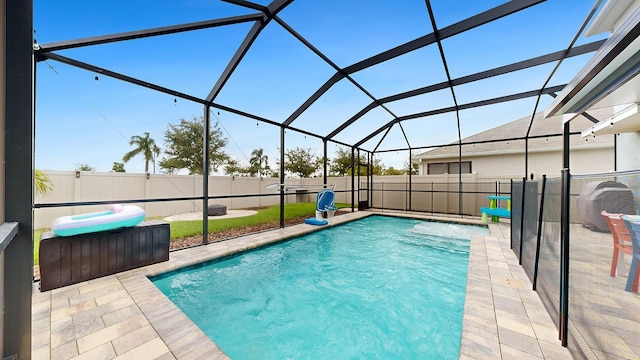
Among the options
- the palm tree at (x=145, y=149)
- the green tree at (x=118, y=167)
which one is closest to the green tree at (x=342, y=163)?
the palm tree at (x=145, y=149)

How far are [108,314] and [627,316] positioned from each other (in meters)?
4.00

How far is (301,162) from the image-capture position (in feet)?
68.7

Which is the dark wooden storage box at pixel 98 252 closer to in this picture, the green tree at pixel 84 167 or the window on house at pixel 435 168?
the green tree at pixel 84 167

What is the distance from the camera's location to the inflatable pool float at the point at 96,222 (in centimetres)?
274

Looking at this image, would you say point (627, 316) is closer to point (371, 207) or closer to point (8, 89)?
point (8, 89)

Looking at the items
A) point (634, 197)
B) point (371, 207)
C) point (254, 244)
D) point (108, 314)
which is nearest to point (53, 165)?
point (254, 244)

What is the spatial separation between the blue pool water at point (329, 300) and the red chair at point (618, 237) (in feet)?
4.59

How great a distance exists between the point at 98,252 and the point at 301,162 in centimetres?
1814

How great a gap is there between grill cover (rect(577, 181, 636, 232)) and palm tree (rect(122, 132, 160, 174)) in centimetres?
1831

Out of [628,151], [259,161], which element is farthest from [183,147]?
[628,151]

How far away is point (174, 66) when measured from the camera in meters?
4.33

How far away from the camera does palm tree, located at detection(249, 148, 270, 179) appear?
20.6m

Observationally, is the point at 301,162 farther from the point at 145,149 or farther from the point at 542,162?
the point at 542,162

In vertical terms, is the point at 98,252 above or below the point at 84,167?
below
